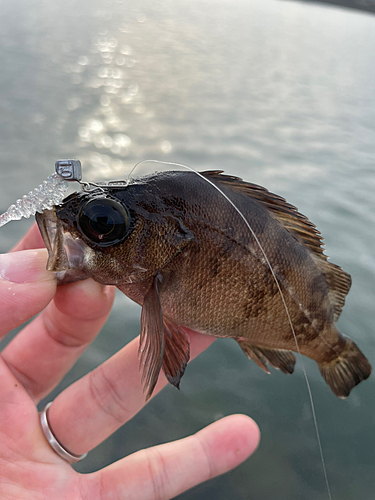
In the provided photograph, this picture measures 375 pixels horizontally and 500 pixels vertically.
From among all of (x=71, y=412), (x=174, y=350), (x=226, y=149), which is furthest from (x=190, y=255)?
(x=226, y=149)

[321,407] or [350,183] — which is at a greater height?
[350,183]

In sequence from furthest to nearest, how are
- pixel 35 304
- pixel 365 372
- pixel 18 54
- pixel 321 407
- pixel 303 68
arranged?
pixel 303 68
pixel 18 54
pixel 321 407
pixel 365 372
pixel 35 304

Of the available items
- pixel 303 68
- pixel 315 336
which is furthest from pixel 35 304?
pixel 303 68

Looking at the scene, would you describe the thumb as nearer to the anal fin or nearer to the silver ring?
the silver ring

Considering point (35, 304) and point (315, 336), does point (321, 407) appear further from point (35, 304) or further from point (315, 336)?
point (35, 304)

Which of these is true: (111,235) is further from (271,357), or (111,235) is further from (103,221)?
(271,357)

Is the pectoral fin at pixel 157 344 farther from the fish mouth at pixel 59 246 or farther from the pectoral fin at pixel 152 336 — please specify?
the fish mouth at pixel 59 246

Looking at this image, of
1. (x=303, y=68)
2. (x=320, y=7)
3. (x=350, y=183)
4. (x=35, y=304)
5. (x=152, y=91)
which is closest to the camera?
(x=35, y=304)
